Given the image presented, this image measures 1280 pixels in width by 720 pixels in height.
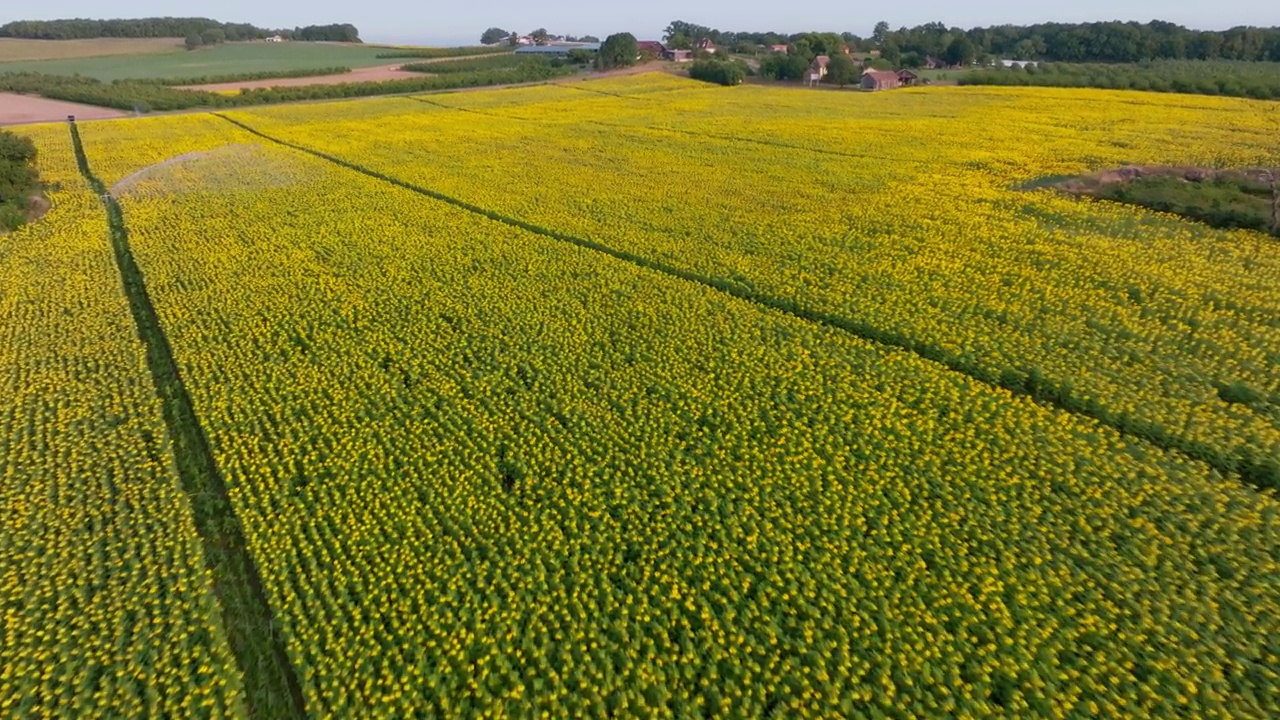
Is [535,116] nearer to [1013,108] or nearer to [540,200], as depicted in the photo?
[540,200]

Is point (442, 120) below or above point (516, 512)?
above

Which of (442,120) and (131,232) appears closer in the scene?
(131,232)

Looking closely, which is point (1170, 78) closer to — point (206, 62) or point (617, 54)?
point (617, 54)

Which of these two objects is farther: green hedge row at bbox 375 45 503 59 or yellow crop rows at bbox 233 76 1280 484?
green hedge row at bbox 375 45 503 59

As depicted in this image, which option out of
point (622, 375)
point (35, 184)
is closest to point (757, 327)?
point (622, 375)

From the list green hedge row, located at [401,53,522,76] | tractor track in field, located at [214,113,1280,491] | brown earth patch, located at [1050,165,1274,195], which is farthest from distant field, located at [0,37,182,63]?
brown earth patch, located at [1050,165,1274,195]

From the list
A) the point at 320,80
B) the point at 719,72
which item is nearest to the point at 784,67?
the point at 719,72

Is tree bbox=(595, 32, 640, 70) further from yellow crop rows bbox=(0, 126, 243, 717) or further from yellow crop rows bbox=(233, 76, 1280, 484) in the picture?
yellow crop rows bbox=(0, 126, 243, 717)
